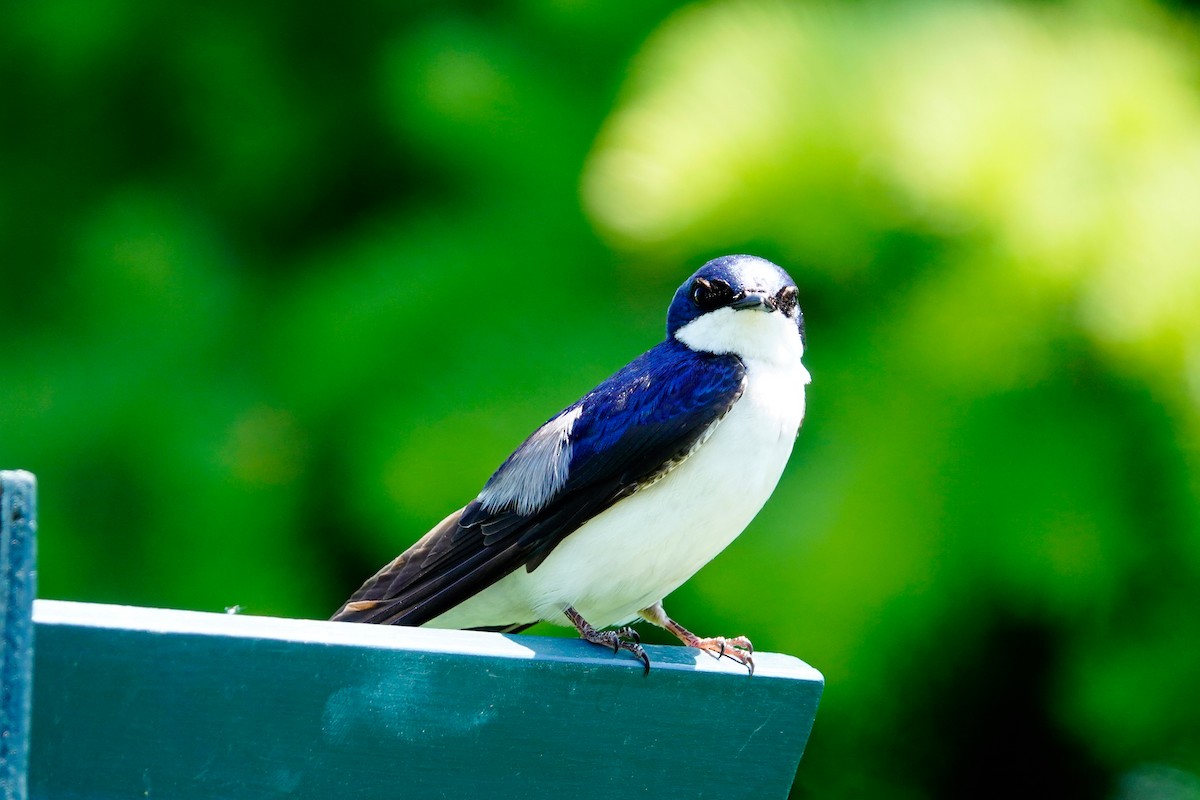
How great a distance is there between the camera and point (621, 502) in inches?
93.1

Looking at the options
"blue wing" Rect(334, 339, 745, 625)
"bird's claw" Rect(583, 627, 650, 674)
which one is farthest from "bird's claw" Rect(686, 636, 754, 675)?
"blue wing" Rect(334, 339, 745, 625)

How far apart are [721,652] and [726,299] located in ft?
2.24

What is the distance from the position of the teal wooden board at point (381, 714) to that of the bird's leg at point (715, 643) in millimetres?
46

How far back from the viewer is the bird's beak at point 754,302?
2.52m

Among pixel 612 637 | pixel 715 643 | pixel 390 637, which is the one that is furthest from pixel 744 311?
pixel 390 637

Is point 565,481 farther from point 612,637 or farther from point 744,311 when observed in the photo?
point 744,311

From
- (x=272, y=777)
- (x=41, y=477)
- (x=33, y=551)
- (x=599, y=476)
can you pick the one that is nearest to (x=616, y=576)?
(x=599, y=476)

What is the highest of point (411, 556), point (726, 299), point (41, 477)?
point (726, 299)

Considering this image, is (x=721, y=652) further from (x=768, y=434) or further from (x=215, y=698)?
(x=215, y=698)

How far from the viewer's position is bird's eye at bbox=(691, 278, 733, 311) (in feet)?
8.44

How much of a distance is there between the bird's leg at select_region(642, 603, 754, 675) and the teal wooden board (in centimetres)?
5

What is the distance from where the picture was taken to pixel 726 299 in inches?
101

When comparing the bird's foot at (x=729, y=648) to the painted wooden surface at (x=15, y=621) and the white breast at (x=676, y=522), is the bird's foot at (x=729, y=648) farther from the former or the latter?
the painted wooden surface at (x=15, y=621)

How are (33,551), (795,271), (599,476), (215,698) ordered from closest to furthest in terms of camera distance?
(33,551) < (215,698) < (599,476) < (795,271)
